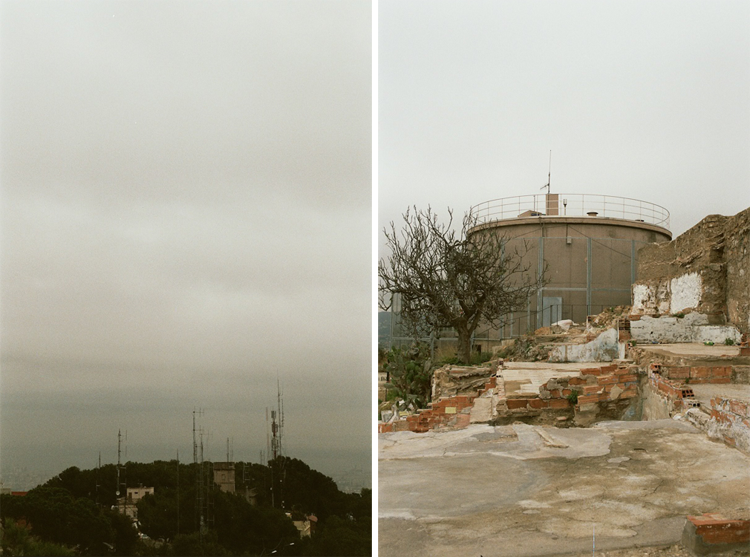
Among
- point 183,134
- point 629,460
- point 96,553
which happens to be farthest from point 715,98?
point 96,553

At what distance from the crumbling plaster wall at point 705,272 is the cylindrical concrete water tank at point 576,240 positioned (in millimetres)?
101

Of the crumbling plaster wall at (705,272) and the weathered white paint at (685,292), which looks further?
the weathered white paint at (685,292)

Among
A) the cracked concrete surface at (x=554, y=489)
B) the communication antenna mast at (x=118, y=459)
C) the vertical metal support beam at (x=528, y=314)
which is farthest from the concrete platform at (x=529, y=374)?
the communication antenna mast at (x=118, y=459)

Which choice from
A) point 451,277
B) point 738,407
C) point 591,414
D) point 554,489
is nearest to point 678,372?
point 591,414

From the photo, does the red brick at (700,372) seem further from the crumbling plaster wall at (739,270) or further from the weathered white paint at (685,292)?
the weathered white paint at (685,292)

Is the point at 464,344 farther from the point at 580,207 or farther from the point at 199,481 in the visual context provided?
the point at 199,481

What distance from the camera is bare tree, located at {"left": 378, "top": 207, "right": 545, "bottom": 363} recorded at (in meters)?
3.03

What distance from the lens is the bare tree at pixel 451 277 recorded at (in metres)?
3.03

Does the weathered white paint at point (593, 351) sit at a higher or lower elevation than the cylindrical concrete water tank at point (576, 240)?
lower

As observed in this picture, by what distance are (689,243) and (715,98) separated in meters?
0.76

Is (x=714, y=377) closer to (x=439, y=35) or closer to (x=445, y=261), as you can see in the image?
(x=445, y=261)

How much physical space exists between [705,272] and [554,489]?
6.27 feet

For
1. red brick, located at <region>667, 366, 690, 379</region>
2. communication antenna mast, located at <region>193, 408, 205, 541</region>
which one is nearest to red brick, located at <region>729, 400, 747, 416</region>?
red brick, located at <region>667, 366, 690, 379</region>

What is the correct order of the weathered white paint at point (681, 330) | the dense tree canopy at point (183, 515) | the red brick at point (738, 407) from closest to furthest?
the red brick at point (738, 407) → the dense tree canopy at point (183, 515) → the weathered white paint at point (681, 330)
